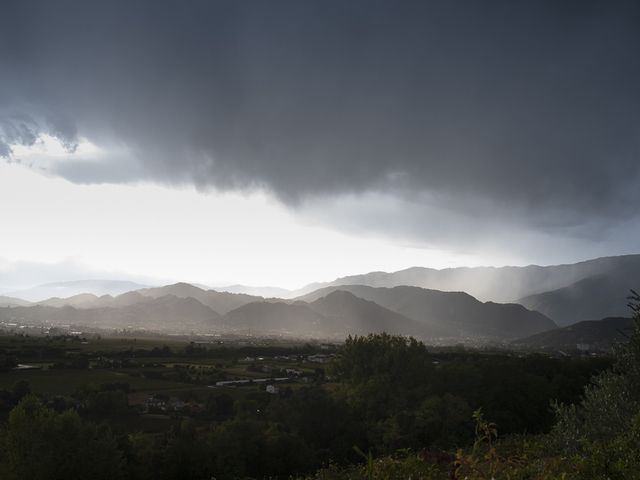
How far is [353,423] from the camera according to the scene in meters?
73.1

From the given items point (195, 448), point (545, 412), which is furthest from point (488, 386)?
point (195, 448)

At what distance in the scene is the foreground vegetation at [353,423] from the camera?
50.1 feet

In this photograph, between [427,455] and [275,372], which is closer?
[427,455]

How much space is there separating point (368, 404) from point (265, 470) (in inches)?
831

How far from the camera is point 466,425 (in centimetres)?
7081

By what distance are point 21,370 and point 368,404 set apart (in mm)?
122249

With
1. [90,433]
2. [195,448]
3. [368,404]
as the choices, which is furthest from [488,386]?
[90,433]

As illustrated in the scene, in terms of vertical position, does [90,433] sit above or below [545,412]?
above

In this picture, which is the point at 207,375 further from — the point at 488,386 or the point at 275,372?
the point at 488,386

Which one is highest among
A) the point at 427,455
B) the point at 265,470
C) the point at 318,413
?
the point at 427,455

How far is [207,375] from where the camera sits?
6161 inches

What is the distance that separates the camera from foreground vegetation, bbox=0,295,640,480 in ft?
50.1

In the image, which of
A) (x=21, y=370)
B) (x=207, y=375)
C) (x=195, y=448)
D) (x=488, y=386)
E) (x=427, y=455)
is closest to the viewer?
(x=427, y=455)

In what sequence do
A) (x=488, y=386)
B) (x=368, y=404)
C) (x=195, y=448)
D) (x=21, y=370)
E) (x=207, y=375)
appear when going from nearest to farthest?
(x=195, y=448) < (x=368, y=404) < (x=488, y=386) < (x=21, y=370) < (x=207, y=375)
